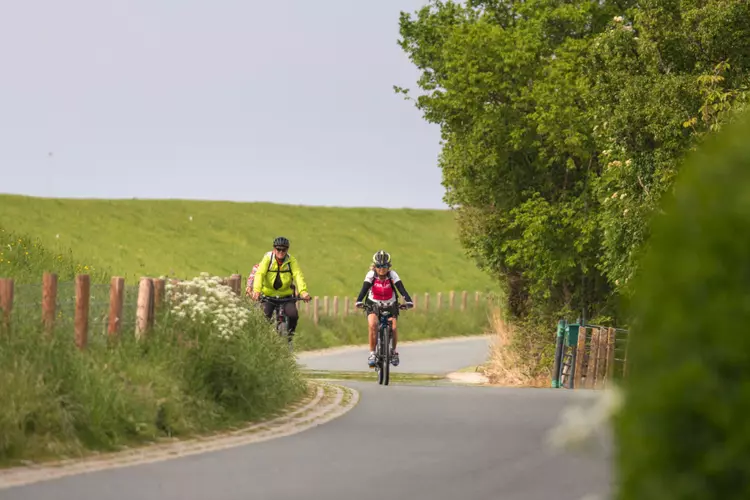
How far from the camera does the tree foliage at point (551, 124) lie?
27.8 metres

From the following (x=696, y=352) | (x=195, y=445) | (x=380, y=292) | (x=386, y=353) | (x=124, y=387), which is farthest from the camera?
(x=386, y=353)

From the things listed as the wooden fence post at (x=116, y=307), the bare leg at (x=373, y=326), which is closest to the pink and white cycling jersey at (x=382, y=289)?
the bare leg at (x=373, y=326)

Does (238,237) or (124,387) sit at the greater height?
(238,237)

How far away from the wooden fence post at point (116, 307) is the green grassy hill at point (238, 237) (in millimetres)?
72839

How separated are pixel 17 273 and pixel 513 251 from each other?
41.2 feet

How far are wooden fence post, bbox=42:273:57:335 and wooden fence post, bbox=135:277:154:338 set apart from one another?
5.19 ft

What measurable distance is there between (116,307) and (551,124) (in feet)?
68.7

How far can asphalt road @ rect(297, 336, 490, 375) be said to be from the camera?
137 ft

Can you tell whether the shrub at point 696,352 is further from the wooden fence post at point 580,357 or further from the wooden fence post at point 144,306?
the wooden fence post at point 580,357

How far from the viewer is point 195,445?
13.8 metres

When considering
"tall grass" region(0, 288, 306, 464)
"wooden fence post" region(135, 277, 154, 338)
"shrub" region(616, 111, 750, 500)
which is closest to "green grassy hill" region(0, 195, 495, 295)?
"wooden fence post" region(135, 277, 154, 338)

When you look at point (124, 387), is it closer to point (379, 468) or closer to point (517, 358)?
point (379, 468)

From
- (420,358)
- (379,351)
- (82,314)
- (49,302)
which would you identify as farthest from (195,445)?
(420,358)

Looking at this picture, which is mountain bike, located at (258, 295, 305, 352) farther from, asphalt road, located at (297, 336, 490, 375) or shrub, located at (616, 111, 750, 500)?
shrub, located at (616, 111, 750, 500)
